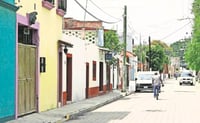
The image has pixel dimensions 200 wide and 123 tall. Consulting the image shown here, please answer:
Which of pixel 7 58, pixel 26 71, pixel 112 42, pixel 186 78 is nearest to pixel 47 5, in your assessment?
pixel 26 71

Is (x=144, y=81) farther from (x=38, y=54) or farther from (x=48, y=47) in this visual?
(x=38, y=54)

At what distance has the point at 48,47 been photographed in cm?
2412

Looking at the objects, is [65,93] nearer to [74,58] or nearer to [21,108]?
[74,58]

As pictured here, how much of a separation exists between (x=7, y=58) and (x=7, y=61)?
97 mm

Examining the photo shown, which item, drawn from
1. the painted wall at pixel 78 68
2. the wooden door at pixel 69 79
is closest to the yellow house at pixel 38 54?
the wooden door at pixel 69 79

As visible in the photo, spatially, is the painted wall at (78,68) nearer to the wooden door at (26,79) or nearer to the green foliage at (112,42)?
the wooden door at (26,79)

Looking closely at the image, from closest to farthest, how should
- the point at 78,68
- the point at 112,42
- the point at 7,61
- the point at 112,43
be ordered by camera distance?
1. the point at 7,61
2. the point at 78,68
3. the point at 112,43
4. the point at 112,42

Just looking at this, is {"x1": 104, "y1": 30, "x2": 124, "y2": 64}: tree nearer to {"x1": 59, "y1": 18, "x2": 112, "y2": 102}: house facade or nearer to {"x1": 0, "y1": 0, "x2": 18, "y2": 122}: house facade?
{"x1": 59, "y1": 18, "x2": 112, "y2": 102}: house facade

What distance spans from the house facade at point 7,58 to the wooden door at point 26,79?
3.51 ft

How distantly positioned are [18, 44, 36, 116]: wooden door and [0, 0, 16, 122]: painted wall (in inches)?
42.4

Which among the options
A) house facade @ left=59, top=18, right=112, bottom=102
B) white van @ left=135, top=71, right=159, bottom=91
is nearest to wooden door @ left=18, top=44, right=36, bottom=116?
house facade @ left=59, top=18, right=112, bottom=102

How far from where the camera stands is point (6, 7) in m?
17.9

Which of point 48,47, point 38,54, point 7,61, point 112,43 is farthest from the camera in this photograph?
point 112,43

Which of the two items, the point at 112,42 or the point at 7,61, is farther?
the point at 112,42
